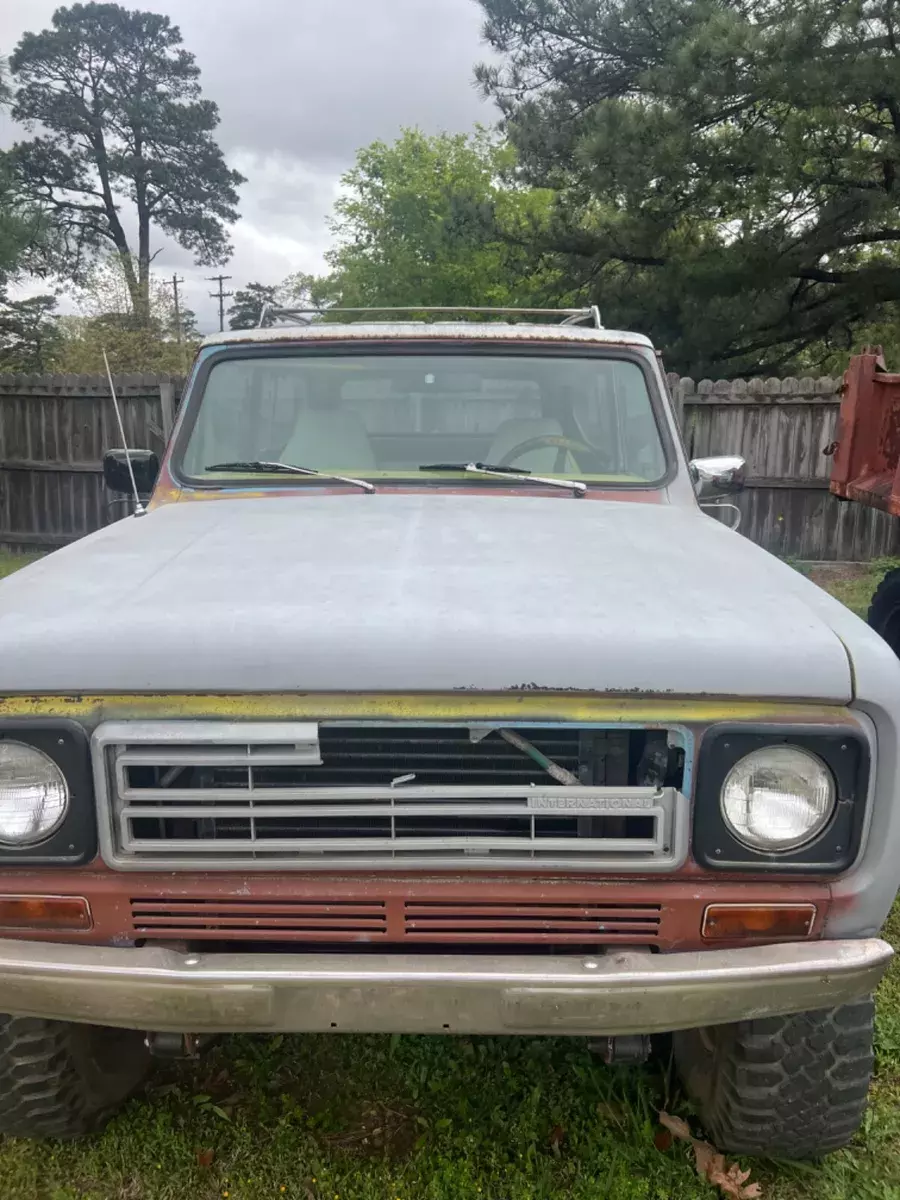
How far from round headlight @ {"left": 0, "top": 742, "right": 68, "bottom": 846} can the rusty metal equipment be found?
3720 mm

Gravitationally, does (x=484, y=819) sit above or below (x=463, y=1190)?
above

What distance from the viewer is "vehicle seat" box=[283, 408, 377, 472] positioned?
329 cm

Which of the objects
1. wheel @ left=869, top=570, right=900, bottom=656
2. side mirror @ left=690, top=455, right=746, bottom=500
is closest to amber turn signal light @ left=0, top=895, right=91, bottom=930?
side mirror @ left=690, top=455, right=746, bottom=500

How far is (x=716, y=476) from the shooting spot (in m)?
3.46

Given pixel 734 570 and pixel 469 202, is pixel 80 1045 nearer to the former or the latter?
pixel 734 570

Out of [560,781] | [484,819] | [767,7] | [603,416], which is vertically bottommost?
[484,819]

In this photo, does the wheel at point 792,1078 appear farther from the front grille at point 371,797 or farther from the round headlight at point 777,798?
the front grille at point 371,797

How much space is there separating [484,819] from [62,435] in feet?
32.8

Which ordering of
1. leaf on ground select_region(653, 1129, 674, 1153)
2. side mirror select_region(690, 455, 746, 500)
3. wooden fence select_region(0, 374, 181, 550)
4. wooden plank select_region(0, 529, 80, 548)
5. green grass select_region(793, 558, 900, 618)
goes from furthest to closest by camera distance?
wooden plank select_region(0, 529, 80, 548) < wooden fence select_region(0, 374, 181, 550) < green grass select_region(793, 558, 900, 618) < side mirror select_region(690, 455, 746, 500) < leaf on ground select_region(653, 1129, 674, 1153)

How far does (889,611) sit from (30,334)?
31.5 m

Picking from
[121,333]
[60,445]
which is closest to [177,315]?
[121,333]

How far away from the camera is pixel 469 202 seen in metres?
13.8

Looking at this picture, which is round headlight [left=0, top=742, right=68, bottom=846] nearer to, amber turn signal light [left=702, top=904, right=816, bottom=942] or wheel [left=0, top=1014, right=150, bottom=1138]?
wheel [left=0, top=1014, right=150, bottom=1138]

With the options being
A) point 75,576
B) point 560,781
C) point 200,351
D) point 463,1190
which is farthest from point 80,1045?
point 200,351
